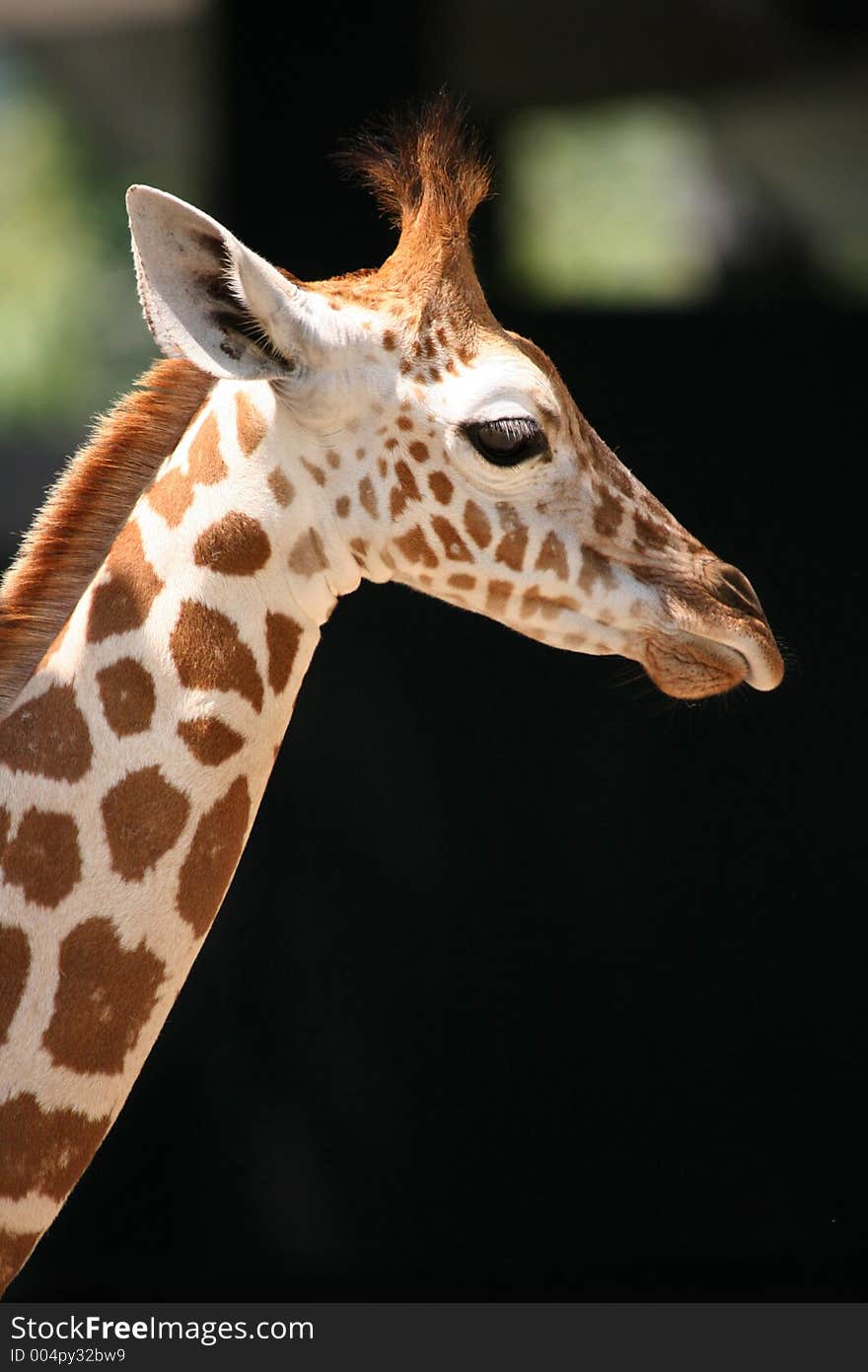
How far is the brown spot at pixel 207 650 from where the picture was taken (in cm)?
222

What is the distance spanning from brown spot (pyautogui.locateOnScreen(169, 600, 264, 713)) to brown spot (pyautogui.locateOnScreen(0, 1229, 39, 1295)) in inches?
33.3

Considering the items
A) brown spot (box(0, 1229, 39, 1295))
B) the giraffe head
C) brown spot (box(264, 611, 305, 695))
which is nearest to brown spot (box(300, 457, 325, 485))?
the giraffe head

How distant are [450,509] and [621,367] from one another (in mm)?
2333

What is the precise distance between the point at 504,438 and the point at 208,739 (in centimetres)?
65

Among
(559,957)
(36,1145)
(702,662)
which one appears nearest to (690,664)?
(702,662)

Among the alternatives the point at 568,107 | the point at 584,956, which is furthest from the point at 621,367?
the point at 584,956

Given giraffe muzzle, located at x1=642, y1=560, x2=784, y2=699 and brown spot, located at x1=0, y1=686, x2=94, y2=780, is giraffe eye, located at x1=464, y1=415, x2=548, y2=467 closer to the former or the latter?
giraffe muzzle, located at x1=642, y1=560, x2=784, y2=699

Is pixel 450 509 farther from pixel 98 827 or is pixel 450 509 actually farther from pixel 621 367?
pixel 621 367

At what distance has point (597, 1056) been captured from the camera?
4562 mm

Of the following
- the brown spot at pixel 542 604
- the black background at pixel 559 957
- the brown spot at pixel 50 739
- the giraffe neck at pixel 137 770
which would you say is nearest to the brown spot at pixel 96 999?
the giraffe neck at pixel 137 770

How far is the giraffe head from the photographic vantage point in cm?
218

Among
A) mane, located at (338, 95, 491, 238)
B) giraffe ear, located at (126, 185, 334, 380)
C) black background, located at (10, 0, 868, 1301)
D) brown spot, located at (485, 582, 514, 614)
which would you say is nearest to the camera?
giraffe ear, located at (126, 185, 334, 380)

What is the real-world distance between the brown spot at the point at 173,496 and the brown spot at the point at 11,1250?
3.55 ft

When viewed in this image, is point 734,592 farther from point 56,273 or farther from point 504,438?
point 56,273
